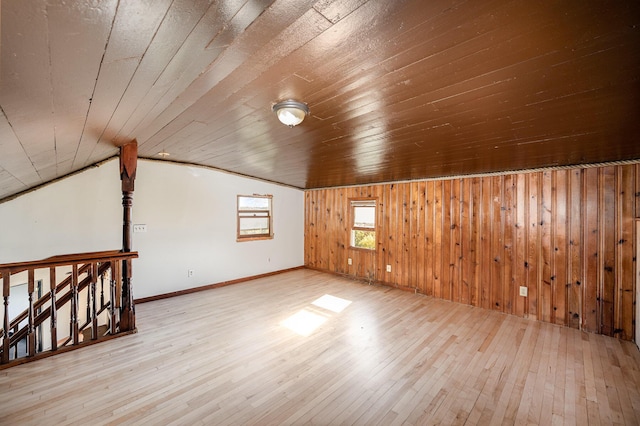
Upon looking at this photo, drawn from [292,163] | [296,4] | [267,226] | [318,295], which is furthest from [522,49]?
[267,226]

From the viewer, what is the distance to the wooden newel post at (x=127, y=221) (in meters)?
3.06

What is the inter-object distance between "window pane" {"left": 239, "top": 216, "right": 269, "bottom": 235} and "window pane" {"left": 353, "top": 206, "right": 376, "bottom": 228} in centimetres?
199

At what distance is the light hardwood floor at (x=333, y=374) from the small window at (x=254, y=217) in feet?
7.12

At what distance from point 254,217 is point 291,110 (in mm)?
4157

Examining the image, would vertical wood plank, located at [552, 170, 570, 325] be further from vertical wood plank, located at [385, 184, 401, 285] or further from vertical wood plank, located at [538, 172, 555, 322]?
vertical wood plank, located at [385, 184, 401, 285]

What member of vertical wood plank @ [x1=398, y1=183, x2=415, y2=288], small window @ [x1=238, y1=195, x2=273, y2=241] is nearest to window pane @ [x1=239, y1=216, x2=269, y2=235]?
small window @ [x1=238, y1=195, x2=273, y2=241]

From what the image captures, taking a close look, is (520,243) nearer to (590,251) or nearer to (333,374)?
(590,251)

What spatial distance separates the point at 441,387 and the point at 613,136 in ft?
8.39

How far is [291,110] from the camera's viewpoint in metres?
1.87

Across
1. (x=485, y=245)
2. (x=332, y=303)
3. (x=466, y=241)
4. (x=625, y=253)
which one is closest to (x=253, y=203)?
(x=332, y=303)

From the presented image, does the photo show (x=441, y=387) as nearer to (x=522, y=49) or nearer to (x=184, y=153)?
(x=522, y=49)

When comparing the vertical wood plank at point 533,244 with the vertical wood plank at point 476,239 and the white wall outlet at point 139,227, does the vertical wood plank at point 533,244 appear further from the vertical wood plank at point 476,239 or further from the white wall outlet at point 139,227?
the white wall outlet at point 139,227

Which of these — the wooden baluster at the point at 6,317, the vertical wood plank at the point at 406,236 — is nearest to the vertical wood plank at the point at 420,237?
the vertical wood plank at the point at 406,236

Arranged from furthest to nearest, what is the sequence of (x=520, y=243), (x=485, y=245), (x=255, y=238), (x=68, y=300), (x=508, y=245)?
(x=255, y=238), (x=485, y=245), (x=508, y=245), (x=520, y=243), (x=68, y=300)
